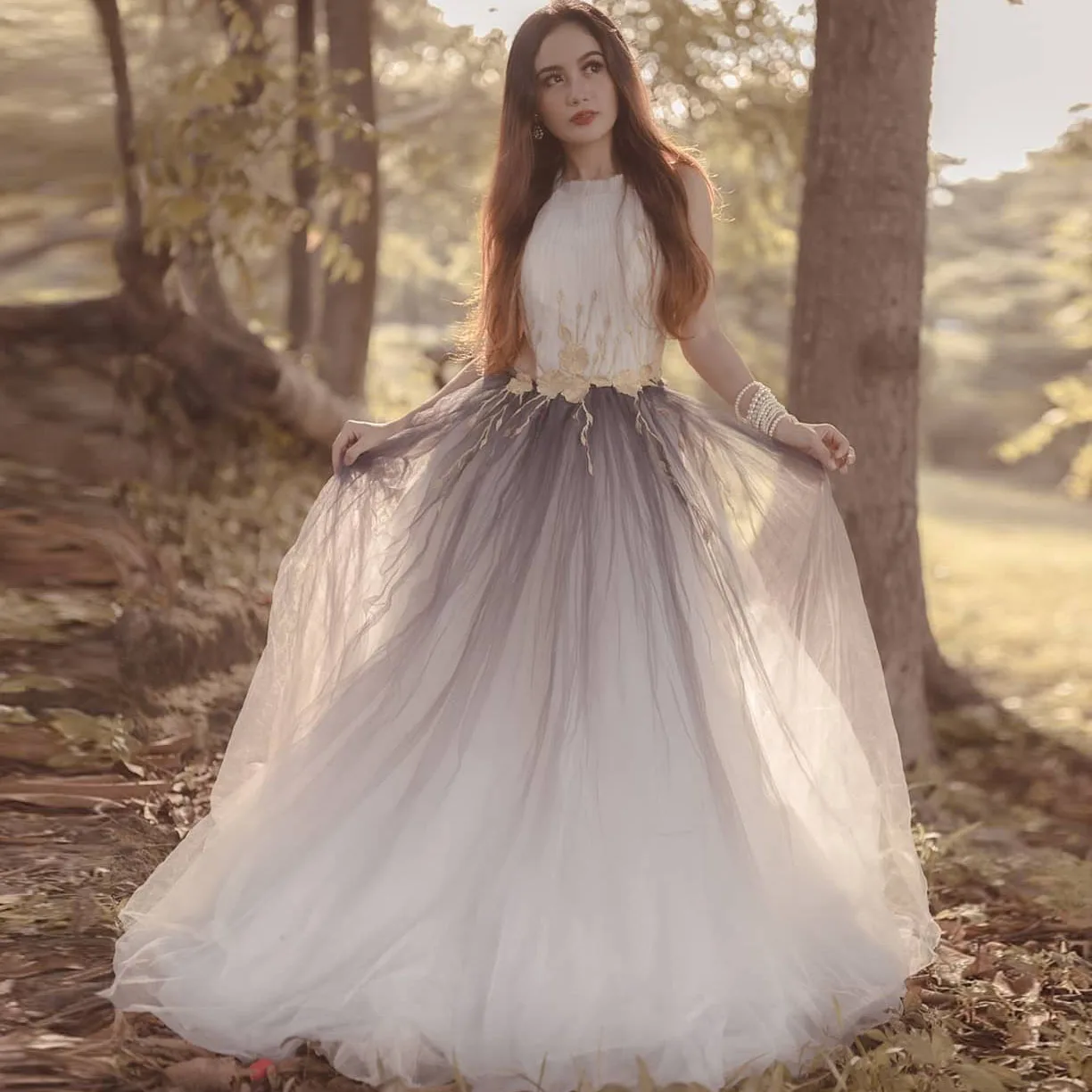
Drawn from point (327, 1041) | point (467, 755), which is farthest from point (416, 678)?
point (327, 1041)

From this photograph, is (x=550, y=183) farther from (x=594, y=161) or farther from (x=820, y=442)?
(x=820, y=442)

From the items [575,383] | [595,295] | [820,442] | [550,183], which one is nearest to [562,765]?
[575,383]

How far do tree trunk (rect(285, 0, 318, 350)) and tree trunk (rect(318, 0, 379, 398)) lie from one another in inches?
9.7

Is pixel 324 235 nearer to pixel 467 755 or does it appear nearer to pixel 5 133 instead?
pixel 467 755

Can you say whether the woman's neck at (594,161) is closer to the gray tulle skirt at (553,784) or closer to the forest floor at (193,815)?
the gray tulle skirt at (553,784)

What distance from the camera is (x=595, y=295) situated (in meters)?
3.07

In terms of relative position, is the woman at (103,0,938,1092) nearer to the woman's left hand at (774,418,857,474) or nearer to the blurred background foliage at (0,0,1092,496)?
the woman's left hand at (774,418,857,474)

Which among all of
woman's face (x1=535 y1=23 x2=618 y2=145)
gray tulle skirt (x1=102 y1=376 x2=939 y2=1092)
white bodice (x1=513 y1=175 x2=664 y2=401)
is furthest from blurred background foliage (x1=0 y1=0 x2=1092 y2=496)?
gray tulle skirt (x1=102 y1=376 x2=939 y2=1092)

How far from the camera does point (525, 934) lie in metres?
2.43

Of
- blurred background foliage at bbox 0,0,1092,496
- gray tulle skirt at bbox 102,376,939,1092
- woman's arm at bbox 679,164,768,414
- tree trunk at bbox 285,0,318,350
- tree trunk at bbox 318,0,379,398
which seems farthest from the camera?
tree trunk at bbox 318,0,379,398

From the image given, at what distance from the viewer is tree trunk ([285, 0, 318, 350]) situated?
5.68 m

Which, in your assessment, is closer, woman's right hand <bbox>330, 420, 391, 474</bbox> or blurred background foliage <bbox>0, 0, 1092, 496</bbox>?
woman's right hand <bbox>330, 420, 391, 474</bbox>

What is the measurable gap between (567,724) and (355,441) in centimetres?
105

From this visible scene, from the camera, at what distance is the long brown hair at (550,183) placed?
10.1 feet
